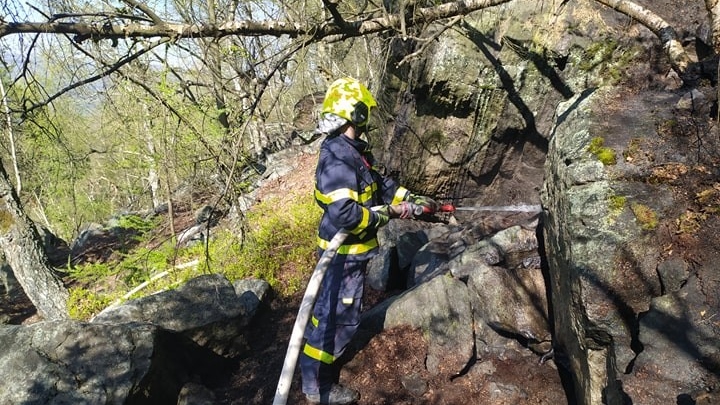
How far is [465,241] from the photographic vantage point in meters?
5.54

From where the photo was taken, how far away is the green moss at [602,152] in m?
3.21

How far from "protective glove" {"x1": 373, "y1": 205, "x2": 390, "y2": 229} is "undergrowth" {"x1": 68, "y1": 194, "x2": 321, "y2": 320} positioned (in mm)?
3294

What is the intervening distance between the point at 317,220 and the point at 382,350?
14.8ft

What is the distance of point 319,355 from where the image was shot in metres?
3.88

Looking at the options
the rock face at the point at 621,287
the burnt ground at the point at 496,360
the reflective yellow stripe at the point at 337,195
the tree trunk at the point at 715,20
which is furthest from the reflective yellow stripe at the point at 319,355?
the tree trunk at the point at 715,20

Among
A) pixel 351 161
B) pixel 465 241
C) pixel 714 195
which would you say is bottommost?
pixel 465 241

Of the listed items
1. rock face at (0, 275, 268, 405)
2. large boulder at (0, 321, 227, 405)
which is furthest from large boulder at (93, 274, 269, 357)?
large boulder at (0, 321, 227, 405)

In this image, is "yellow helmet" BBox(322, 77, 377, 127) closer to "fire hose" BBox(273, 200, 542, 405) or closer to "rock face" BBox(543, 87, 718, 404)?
"fire hose" BBox(273, 200, 542, 405)

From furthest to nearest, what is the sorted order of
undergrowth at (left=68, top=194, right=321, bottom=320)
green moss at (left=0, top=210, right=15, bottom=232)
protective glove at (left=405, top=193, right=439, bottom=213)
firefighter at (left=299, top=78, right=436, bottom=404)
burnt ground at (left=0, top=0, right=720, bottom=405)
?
green moss at (left=0, top=210, right=15, bottom=232) → undergrowth at (left=68, top=194, right=321, bottom=320) → protective glove at (left=405, top=193, right=439, bottom=213) → firefighter at (left=299, top=78, right=436, bottom=404) → burnt ground at (left=0, top=0, right=720, bottom=405)

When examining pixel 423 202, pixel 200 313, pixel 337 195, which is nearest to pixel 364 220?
pixel 337 195

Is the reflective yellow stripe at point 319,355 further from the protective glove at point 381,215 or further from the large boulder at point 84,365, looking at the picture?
the large boulder at point 84,365

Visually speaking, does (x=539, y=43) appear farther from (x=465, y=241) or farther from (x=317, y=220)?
A: (x=317, y=220)

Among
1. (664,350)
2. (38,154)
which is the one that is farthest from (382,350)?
(38,154)

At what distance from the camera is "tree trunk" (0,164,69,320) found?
7.77m
